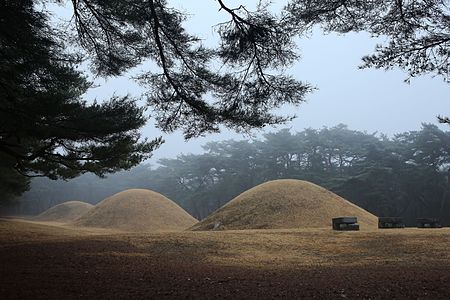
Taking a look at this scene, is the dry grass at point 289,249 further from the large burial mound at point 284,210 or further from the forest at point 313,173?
the forest at point 313,173

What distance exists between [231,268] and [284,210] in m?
12.2

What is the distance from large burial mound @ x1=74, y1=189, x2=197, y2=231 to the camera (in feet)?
88.2

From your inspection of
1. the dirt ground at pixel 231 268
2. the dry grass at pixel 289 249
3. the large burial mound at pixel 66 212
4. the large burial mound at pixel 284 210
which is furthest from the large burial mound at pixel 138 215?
the dirt ground at pixel 231 268

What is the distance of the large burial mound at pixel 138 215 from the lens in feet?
88.2

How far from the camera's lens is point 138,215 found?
28156 millimetres

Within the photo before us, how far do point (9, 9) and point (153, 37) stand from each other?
213 centimetres

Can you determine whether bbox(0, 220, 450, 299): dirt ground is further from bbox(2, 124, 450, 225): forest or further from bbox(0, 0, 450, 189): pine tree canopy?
bbox(2, 124, 450, 225): forest

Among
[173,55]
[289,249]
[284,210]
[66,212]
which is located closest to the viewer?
[173,55]

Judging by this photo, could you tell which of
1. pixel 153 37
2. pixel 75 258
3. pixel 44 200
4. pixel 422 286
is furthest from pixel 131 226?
pixel 44 200

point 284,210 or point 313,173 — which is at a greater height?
point 313,173

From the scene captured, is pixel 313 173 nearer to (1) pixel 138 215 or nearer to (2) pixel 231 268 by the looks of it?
(1) pixel 138 215

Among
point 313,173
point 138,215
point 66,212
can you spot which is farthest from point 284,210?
point 66,212

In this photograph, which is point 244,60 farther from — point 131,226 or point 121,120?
point 131,226

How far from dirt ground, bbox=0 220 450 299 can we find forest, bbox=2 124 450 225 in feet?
76.0
